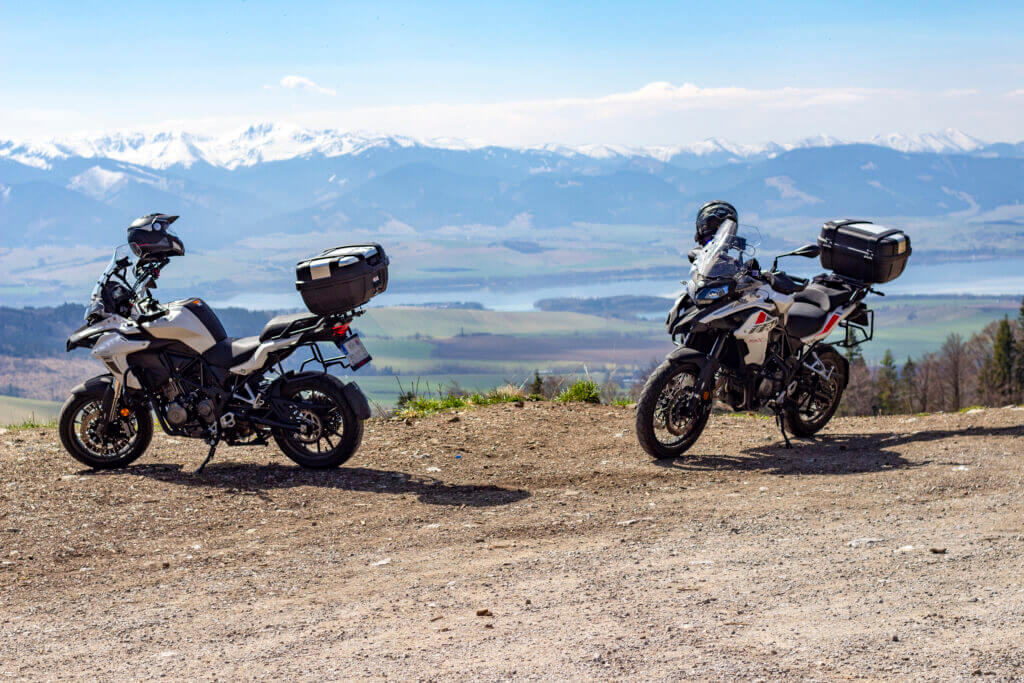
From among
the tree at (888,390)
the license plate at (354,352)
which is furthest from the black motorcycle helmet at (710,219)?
the tree at (888,390)

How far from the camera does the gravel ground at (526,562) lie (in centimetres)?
379

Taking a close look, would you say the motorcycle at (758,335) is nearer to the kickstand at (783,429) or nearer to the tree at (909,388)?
the kickstand at (783,429)

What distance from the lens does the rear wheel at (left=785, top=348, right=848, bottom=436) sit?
28.7 feet

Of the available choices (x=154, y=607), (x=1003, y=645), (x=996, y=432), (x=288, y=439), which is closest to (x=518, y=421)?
(x=288, y=439)

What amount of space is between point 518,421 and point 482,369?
575ft

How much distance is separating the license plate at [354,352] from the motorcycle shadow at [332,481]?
98 centimetres

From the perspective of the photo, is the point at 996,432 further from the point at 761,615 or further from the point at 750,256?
the point at 761,615

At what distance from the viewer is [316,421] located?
7598 mm

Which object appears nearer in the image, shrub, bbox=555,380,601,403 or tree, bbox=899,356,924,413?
shrub, bbox=555,380,601,403

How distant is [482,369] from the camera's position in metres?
185

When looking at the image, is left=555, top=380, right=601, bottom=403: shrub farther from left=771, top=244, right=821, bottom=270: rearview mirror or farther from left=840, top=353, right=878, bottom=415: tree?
left=840, top=353, right=878, bottom=415: tree

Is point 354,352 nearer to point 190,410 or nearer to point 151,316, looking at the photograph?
point 190,410

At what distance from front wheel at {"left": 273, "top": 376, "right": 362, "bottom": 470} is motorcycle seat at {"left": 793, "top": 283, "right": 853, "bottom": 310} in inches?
176

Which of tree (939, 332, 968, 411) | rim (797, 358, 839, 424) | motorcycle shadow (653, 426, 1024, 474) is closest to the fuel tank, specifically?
motorcycle shadow (653, 426, 1024, 474)
